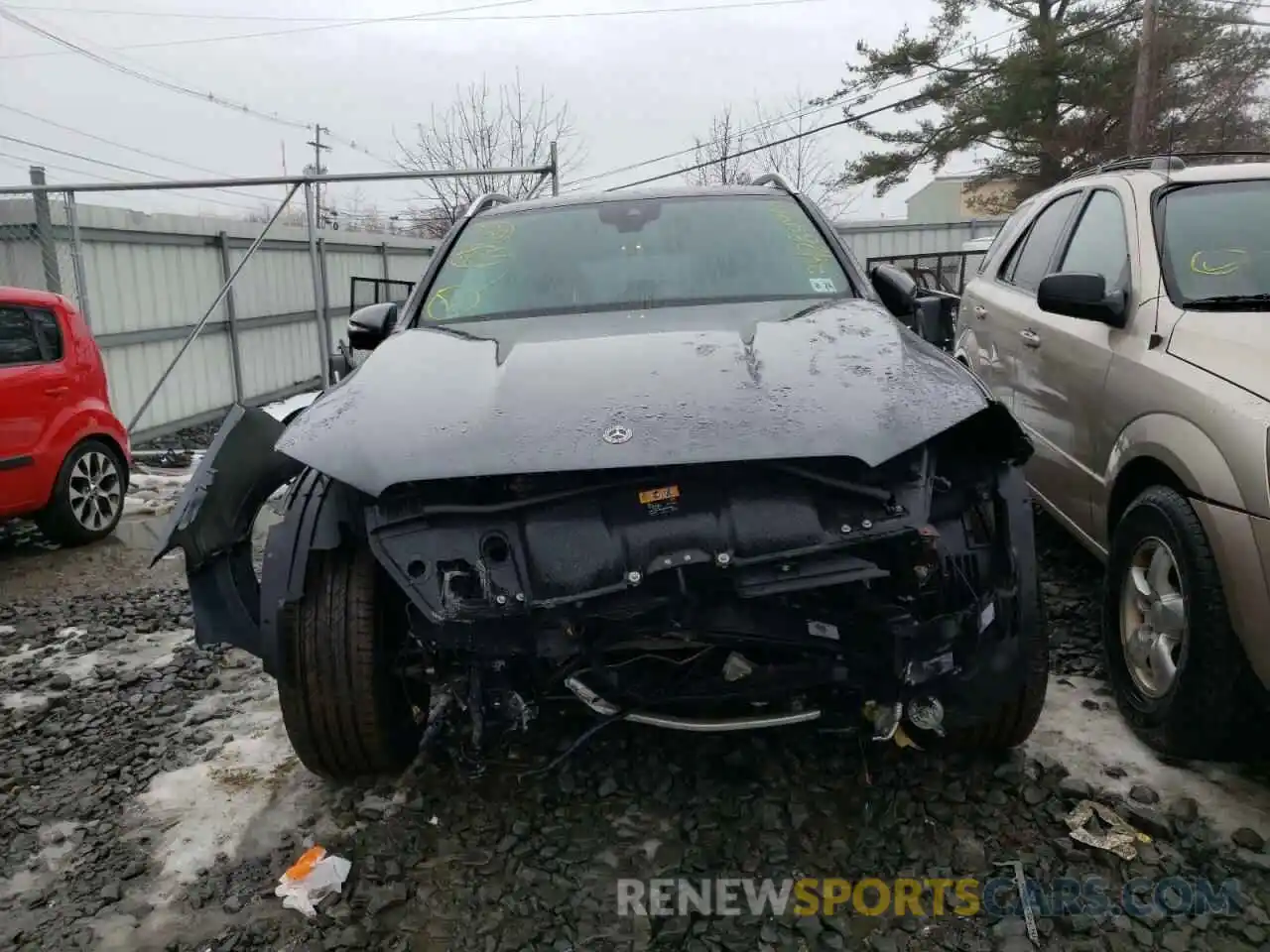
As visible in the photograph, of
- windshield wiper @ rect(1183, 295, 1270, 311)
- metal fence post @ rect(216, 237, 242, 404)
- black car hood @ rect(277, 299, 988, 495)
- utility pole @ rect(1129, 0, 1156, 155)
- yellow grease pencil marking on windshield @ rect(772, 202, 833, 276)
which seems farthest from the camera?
utility pole @ rect(1129, 0, 1156, 155)

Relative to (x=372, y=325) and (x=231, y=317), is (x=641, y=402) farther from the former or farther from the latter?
Result: (x=231, y=317)

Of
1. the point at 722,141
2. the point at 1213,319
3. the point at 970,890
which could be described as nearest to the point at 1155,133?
the point at 722,141

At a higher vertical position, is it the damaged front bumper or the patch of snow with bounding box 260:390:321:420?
the damaged front bumper

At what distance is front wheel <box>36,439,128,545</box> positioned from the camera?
5.90 m

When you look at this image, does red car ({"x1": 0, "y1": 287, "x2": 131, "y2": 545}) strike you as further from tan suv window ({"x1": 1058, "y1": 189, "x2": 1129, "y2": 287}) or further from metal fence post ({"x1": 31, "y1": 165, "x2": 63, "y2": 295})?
tan suv window ({"x1": 1058, "y1": 189, "x2": 1129, "y2": 287})

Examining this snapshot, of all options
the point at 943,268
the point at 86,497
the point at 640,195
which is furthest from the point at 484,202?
the point at 943,268

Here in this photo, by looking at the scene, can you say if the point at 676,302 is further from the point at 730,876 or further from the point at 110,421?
the point at 110,421

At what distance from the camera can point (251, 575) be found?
2.88 metres

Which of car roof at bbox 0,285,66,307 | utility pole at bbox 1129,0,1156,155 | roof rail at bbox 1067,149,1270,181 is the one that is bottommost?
car roof at bbox 0,285,66,307

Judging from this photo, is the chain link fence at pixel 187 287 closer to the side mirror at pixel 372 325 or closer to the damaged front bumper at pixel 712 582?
the side mirror at pixel 372 325

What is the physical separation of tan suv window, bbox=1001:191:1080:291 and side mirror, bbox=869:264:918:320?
3.45ft

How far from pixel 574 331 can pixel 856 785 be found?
1.63 meters

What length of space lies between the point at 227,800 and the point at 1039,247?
418 centimetres

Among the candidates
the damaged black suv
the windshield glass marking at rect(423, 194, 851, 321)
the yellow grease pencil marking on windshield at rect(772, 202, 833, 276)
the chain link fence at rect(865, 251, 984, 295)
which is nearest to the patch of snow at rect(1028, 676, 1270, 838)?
the damaged black suv
